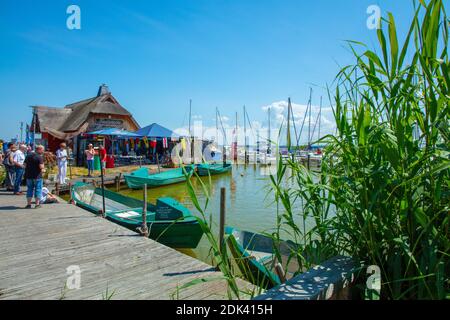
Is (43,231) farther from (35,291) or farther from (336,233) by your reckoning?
(336,233)

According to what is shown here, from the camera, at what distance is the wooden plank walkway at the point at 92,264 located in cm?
389

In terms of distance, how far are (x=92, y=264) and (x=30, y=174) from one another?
514cm

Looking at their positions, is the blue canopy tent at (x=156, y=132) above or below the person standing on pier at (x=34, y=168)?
above

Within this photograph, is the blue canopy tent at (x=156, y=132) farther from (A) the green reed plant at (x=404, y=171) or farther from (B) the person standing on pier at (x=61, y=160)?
(A) the green reed plant at (x=404, y=171)

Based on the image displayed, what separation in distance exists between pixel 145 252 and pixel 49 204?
632cm

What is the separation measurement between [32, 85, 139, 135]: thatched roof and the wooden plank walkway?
20.3m

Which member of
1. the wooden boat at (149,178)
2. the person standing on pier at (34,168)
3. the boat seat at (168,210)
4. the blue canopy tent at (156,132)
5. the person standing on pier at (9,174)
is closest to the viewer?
the boat seat at (168,210)

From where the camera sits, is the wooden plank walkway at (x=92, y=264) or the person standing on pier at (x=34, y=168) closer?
the wooden plank walkway at (x=92, y=264)

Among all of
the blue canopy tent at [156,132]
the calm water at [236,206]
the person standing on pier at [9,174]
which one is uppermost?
the blue canopy tent at [156,132]

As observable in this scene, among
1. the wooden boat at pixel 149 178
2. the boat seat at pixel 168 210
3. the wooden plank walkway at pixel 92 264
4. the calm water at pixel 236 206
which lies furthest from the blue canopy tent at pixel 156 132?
the wooden plank walkway at pixel 92 264

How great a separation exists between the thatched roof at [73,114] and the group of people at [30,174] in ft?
46.1

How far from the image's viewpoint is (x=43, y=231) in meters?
6.64
